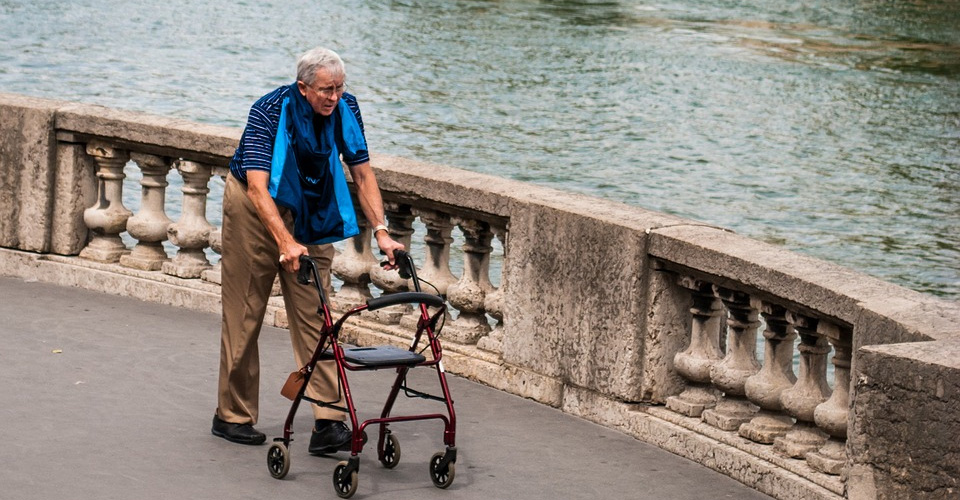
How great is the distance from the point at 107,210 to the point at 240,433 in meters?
2.83

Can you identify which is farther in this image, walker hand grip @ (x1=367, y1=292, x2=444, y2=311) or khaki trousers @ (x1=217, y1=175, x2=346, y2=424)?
khaki trousers @ (x1=217, y1=175, x2=346, y2=424)

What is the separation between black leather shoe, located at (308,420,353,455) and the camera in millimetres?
5848

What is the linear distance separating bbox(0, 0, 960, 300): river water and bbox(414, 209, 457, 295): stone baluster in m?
13.0

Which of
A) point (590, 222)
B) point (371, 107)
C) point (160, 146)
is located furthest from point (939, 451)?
point (371, 107)

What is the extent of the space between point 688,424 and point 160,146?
10.7 feet

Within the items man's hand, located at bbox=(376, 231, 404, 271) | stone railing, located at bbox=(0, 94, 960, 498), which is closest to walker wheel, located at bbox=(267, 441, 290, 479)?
man's hand, located at bbox=(376, 231, 404, 271)

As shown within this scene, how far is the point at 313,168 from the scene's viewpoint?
570 centimetres

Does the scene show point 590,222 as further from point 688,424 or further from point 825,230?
point 825,230

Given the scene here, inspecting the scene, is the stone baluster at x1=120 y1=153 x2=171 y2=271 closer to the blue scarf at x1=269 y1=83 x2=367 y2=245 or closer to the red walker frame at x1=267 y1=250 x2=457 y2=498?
the blue scarf at x1=269 y1=83 x2=367 y2=245

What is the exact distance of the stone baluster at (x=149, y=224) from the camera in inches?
326

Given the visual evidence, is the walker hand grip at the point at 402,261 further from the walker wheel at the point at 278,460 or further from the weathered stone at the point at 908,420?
the weathered stone at the point at 908,420

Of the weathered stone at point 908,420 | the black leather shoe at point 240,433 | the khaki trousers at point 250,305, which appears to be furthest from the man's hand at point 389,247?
the weathered stone at point 908,420

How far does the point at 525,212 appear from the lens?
6660 millimetres

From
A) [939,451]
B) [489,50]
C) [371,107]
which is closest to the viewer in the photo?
[939,451]
